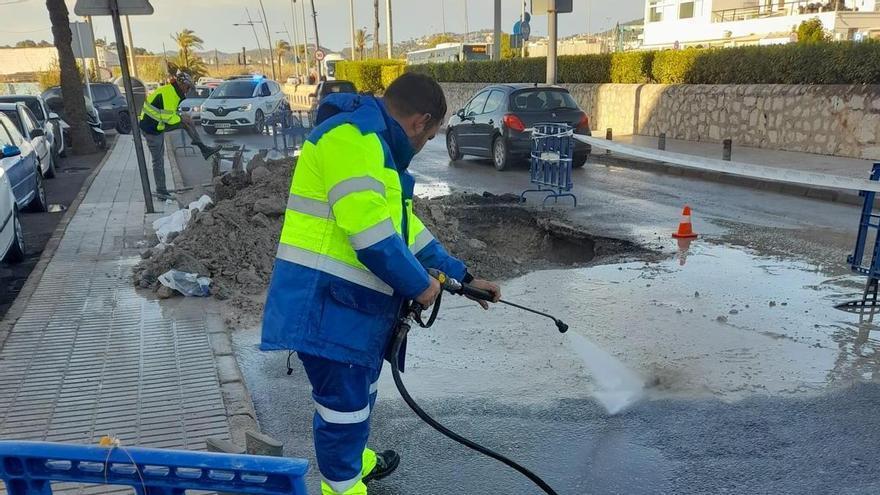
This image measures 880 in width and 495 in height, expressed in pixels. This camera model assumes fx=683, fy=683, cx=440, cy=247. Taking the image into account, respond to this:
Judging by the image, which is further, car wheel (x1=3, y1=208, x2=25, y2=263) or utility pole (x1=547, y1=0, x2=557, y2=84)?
utility pole (x1=547, y1=0, x2=557, y2=84)

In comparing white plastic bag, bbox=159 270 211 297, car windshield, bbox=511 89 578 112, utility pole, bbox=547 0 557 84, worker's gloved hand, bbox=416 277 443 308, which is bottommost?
white plastic bag, bbox=159 270 211 297

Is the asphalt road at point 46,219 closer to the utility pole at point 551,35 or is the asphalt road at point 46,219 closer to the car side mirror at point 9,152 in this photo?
the car side mirror at point 9,152

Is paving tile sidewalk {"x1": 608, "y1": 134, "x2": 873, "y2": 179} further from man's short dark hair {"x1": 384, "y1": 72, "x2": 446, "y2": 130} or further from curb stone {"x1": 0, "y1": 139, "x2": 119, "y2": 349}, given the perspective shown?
curb stone {"x1": 0, "y1": 139, "x2": 119, "y2": 349}

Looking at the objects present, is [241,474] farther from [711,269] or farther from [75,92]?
[75,92]

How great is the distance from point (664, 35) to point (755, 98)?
161 ft

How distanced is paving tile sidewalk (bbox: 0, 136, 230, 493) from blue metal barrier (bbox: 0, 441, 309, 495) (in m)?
1.88

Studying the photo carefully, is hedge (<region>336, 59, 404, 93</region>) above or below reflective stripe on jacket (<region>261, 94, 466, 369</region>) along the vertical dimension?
above

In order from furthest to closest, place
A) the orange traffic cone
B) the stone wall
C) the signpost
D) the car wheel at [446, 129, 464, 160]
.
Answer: the car wheel at [446, 129, 464, 160]
the stone wall
the signpost
the orange traffic cone

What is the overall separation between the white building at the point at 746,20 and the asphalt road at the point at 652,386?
99.8 feet

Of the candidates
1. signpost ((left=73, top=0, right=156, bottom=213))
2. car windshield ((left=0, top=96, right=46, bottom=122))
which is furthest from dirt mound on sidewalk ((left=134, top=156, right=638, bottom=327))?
car windshield ((left=0, top=96, right=46, bottom=122))

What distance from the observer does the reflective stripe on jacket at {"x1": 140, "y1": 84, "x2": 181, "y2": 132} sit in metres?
10.5

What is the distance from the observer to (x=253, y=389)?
171 inches

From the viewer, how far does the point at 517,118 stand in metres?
13.4

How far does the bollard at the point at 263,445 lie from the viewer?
2.75 m
